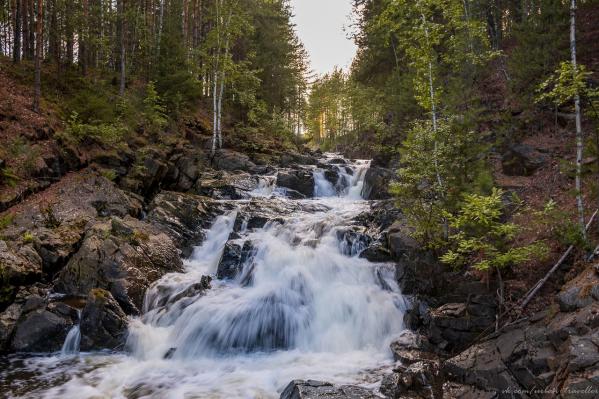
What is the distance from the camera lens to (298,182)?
65.5ft

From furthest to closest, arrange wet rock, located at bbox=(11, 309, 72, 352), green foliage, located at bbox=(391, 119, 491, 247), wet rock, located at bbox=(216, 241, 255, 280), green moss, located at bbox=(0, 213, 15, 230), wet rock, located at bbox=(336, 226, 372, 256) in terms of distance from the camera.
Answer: wet rock, located at bbox=(336, 226, 372, 256) → wet rock, located at bbox=(216, 241, 255, 280) → green moss, located at bbox=(0, 213, 15, 230) → green foliage, located at bbox=(391, 119, 491, 247) → wet rock, located at bbox=(11, 309, 72, 352)

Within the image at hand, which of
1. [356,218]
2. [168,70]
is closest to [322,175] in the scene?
[356,218]

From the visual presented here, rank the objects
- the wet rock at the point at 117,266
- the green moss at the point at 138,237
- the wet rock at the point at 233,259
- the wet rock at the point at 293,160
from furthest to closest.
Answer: the wet rock at the point at 293,160 → the wet rock at the point at 233,259 → the green moss at the point at 138,237 → the wet rock at the point at 117,266

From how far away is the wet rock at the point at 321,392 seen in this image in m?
5.93

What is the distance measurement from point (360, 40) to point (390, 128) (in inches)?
449

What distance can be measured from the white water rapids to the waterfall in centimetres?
25

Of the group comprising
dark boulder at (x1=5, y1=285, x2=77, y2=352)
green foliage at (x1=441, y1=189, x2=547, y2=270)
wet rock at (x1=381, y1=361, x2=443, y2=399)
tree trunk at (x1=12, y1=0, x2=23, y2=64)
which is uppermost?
tree trunk at (x1=12, y1=0, x2=23, y2=64)

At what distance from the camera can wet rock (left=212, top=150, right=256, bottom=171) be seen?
2200 cm

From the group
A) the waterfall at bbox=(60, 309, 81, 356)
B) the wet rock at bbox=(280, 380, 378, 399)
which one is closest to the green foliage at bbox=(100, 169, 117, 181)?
the waterfall at bbox=(60, 309, 81, 356)

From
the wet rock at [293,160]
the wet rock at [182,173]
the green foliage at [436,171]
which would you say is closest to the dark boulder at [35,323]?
the green foliage at [436,171]

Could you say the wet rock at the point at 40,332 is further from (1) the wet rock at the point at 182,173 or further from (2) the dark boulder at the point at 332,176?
(2) the dark boulder at the point at 332,176

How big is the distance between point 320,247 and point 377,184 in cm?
763

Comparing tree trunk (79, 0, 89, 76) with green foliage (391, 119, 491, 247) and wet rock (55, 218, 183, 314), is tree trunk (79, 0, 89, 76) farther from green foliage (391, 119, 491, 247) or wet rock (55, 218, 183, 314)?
green foliage (391, 119, 491, 247)

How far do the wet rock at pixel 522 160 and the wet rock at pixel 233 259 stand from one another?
9.08 meters
